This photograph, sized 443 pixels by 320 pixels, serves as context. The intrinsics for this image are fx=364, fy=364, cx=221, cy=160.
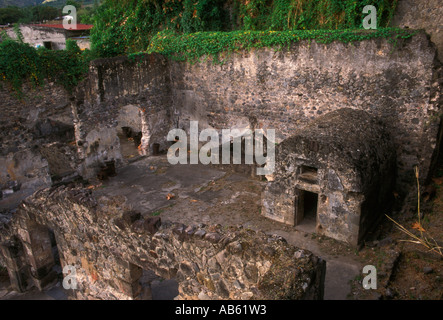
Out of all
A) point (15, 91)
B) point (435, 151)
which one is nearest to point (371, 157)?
point (435, 151)

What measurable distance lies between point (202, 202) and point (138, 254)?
17.6 ft

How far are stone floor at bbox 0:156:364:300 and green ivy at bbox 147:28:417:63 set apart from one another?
165 inches

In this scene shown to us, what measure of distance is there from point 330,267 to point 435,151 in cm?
484

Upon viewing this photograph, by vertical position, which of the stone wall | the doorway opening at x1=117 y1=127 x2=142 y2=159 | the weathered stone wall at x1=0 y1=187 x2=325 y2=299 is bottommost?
the doorway opening at x1=117 y1=127 x2=142 y2=159

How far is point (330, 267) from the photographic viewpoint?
305 inches

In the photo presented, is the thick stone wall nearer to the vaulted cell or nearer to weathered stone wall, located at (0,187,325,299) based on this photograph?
the vaulted cell

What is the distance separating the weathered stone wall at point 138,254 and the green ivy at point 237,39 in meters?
7.51

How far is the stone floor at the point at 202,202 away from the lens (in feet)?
24.9

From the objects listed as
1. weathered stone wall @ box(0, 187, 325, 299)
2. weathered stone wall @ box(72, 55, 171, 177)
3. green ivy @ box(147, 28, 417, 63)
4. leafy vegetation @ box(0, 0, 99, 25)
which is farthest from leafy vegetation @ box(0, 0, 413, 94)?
leafy vegetation @ box(0, 0, 99, 25)

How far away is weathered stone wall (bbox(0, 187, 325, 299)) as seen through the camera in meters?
4.46

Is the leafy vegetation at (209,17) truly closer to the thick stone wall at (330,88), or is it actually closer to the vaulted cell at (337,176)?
the thick stone wall at (330,88)

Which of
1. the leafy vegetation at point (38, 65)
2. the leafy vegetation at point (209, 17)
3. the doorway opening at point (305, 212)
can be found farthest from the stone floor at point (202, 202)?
the leafy vegetation at point (209, 17)

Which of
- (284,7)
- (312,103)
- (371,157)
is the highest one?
(284,7)
